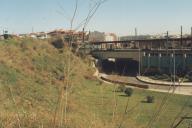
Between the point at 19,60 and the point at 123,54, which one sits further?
the point at 123,54

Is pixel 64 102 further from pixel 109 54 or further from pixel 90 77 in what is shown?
pixel 109 54

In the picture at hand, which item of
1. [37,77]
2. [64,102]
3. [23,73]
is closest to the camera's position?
[64,102]

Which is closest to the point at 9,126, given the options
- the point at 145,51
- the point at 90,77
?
the point at 90,77

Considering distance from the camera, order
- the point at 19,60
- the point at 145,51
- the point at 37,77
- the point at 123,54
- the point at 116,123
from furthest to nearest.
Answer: the point at 123,54 → the point at 145,51 → the point at 19,60 → the point at 37,77 → the point at 116,123

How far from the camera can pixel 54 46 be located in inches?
1809

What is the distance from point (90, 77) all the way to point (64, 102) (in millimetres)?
37682

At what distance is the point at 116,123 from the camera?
2.94 m

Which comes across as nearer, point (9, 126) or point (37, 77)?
point (9, 126)

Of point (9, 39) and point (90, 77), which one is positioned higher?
point (9, 39)

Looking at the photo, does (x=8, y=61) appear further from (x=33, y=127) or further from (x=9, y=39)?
(x=33, y=127)

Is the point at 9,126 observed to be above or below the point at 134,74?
above

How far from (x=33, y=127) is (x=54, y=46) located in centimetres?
4203

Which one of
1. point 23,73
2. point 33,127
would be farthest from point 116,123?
point 23,73

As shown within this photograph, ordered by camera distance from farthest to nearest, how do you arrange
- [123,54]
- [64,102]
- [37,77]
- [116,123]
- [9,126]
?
[123,54]
[37,77]
[9,126]
[116,123]
[64,102]
